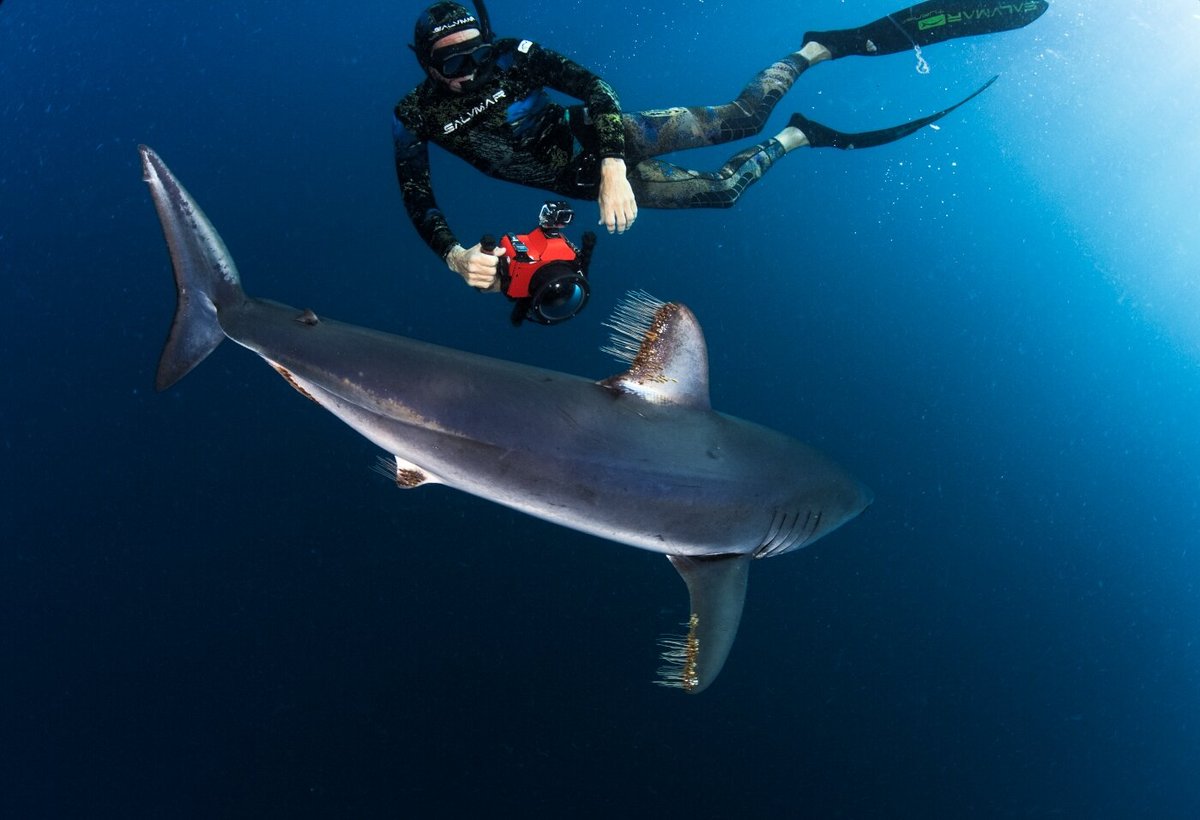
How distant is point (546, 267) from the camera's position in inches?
124

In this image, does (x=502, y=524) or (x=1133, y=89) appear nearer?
(x=502, y=524)

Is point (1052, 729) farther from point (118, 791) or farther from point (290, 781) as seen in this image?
point (118, 791)

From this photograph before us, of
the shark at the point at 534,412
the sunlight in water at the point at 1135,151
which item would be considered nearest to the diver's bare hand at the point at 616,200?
the shark at the point at 534,412

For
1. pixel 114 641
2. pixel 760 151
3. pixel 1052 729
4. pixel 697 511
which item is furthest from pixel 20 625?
pixel 1052 729

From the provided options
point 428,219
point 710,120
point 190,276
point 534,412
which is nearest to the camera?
point 534,412

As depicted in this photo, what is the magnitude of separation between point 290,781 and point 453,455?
5.13 metres

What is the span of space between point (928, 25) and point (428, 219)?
667cm

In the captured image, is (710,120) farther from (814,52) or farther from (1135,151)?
(1135,151)

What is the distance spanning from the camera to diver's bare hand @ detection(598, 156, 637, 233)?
11.8ft

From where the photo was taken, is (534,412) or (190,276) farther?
(190,276)

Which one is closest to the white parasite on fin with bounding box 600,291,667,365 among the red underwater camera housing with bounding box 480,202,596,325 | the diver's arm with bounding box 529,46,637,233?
the red underwater camera housing with bounding box 480,202,596,325

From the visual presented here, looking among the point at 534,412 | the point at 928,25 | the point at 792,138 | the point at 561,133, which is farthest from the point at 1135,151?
the point at 534,412

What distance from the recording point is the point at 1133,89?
13.0m

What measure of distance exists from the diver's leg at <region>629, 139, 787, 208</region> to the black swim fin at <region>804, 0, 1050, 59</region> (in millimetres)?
2068
